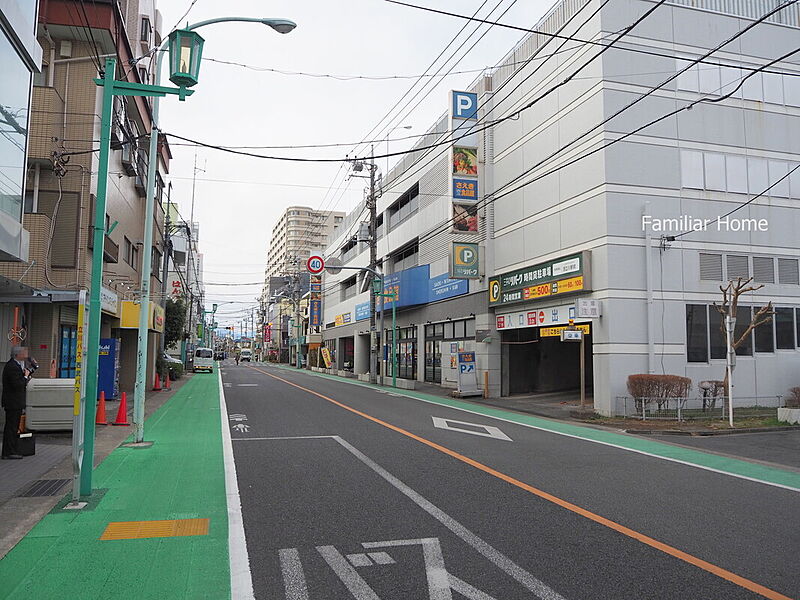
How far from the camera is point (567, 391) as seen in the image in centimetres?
2792

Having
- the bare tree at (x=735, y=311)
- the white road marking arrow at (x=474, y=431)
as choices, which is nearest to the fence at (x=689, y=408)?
the bare tree at (x=735, y=311)

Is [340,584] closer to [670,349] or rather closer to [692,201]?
[670,349]

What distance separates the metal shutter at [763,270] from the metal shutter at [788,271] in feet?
1.20

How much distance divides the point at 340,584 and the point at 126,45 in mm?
19110

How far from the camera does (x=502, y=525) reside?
655 centimetres

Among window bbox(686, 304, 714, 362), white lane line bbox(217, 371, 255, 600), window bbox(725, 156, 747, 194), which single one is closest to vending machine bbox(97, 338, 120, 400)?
white lane line bbox(217, 371, 255, 600)

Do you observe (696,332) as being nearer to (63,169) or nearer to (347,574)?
(347,574)

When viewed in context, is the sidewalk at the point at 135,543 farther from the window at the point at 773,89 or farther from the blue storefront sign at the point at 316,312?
the blue storefront sign at the point at 316,312

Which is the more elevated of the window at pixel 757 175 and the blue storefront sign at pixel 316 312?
the window at pixel 757 175

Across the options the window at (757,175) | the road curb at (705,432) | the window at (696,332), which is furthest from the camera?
the window at (757,175)

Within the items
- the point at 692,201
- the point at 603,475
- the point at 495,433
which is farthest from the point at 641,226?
the point at 603,475

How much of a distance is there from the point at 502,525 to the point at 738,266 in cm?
1826

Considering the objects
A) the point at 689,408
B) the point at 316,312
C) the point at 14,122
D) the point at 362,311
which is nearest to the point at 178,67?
the point at 14,122

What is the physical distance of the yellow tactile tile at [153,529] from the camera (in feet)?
20.2
